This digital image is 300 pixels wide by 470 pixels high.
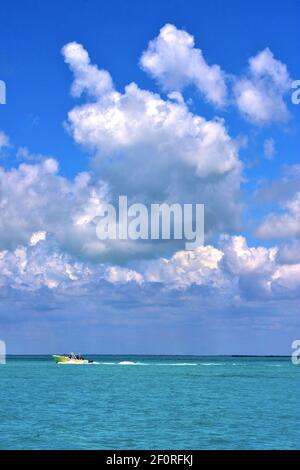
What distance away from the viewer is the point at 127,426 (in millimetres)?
71312

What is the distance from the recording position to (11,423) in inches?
2876

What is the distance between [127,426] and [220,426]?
10.1m
